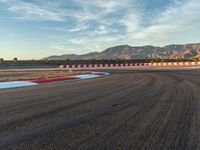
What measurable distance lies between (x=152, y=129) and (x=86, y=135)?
133cm

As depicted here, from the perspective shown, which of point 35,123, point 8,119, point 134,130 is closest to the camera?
point 134,130

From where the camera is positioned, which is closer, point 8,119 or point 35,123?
point 35,123

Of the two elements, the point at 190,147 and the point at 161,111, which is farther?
the point at 161,111

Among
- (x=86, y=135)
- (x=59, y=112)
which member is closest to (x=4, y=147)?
(x=86, y=135)

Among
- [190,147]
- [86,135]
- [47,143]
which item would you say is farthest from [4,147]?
[190,147]

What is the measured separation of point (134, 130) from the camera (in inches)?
149

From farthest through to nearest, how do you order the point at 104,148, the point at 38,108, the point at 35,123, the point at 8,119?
the point at 38,108 → the point at 8,119 → the point at 35,123 → the point at 104,148

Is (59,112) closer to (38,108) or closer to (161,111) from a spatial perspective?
(38,108)

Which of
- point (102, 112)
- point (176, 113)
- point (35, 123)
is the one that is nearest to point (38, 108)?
point (35, 123)

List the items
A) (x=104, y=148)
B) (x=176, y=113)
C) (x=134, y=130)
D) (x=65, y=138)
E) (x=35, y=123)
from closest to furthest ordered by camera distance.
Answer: (x=104, y=148)
(x=65, y=138)
(x=134, y=130)
(x=35, y=123)
(x=176, y=113)

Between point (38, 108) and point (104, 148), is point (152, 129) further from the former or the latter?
point (38, 108)

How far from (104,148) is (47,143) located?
0.97 m

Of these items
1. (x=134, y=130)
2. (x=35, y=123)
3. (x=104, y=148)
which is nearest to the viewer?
(x=104, y=148)

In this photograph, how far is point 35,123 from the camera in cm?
422
